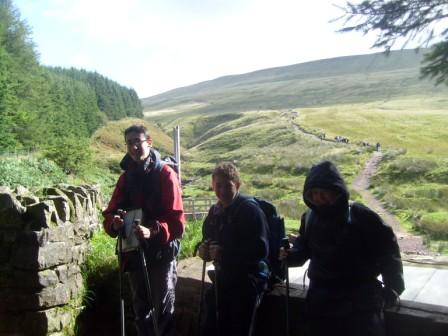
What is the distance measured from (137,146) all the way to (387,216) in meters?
22.6

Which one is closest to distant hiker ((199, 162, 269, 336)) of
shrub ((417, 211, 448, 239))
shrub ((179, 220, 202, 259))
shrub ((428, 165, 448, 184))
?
shrub ((179, 220, 202, 259))

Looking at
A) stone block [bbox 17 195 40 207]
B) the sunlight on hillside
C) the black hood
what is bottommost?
the sunlight on hillside

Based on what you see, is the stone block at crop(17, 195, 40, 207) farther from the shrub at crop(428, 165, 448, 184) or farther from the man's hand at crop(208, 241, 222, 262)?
the shrub at crop(428, 165, 448, 184)

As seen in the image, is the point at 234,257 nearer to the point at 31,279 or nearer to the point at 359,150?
the point at 31,279

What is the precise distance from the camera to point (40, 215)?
4.16 metres

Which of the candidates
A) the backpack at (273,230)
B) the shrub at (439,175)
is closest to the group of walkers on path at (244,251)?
the backpack at (273,230)

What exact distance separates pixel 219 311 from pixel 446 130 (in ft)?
201

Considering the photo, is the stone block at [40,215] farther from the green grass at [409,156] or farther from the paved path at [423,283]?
the green grass at [409,156]

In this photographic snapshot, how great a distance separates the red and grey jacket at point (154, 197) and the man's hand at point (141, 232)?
0.32 ft

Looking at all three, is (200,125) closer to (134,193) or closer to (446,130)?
(446,130)

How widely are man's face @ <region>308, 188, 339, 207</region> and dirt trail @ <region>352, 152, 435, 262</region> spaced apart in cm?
138

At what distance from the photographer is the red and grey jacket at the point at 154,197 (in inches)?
132

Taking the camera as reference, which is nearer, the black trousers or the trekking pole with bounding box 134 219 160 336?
the black trousers

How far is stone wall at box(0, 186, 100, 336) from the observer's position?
402 cm
